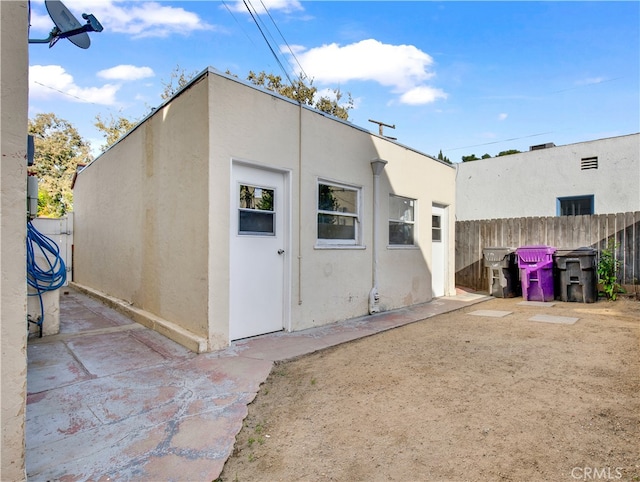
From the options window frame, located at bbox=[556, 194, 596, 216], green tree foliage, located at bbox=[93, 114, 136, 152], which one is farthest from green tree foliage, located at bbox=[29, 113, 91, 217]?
window frame, located at bbox=[556, 194, 596, 216]

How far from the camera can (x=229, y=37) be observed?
724 cm

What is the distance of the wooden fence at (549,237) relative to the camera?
25.3 ft

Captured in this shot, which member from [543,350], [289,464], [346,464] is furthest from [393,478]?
[543,350]

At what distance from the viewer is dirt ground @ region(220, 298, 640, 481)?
1.92 m

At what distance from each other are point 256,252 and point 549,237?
26.2 feet

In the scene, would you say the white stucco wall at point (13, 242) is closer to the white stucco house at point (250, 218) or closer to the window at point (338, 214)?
the white stucco house at point (250, 218)

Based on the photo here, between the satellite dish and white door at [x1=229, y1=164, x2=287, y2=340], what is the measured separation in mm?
1951

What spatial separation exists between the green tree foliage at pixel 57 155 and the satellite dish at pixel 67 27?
64.0 ft

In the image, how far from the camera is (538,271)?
7883 mm

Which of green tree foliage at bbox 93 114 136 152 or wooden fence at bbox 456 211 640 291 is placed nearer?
wooden fence at bbox 456 211 640 291

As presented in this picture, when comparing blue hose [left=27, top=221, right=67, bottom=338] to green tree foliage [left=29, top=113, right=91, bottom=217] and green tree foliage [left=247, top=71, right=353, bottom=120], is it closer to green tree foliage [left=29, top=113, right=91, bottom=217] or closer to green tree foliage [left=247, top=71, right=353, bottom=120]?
green tree foliage [left=247, top=71, right=353, bottom=120]

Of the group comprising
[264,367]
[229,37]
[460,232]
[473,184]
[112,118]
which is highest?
[112,118]

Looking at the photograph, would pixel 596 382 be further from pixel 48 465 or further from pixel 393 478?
pixel 48 465

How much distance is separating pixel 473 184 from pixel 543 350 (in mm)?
11709
